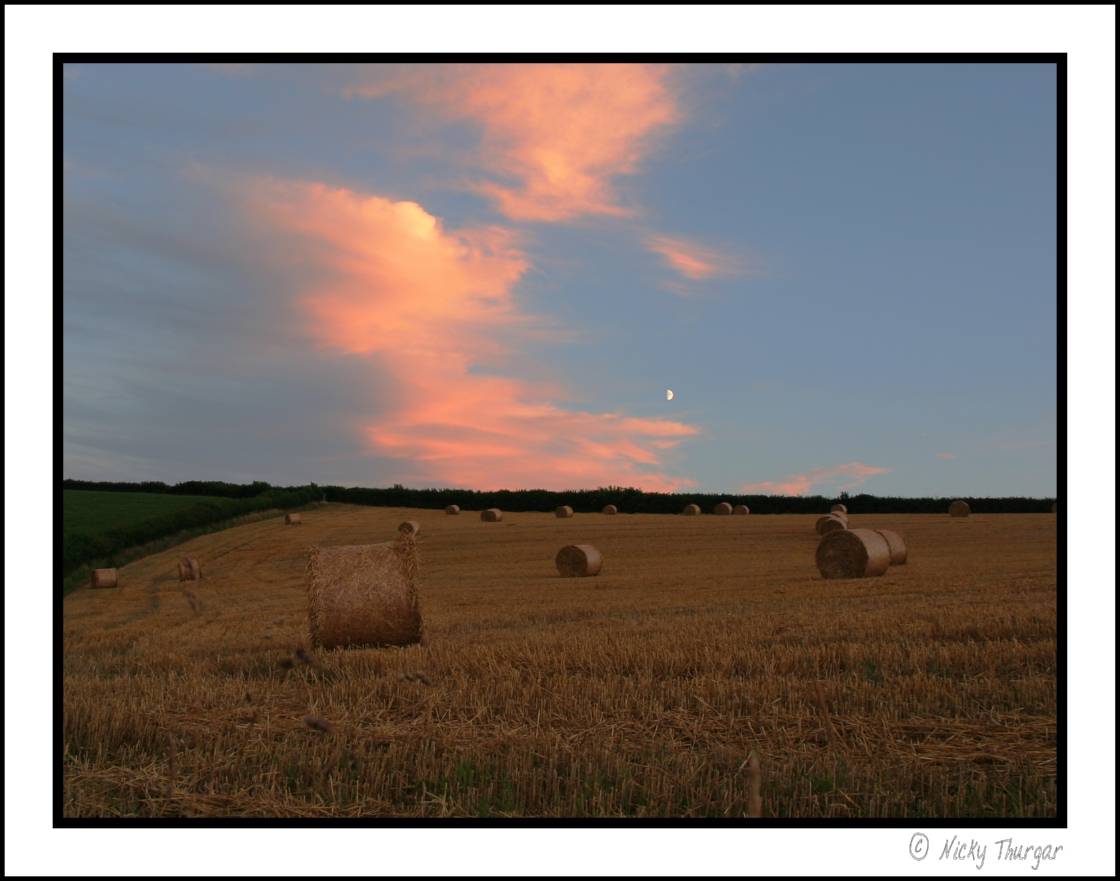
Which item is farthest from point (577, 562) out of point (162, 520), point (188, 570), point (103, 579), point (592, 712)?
point (162, 520)

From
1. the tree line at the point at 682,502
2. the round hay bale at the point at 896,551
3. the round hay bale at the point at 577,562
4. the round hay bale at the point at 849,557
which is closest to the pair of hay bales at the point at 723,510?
the tree line at the point at 682,502

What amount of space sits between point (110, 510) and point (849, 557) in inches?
1879

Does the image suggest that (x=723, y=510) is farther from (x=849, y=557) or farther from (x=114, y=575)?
(x=114, y=575)

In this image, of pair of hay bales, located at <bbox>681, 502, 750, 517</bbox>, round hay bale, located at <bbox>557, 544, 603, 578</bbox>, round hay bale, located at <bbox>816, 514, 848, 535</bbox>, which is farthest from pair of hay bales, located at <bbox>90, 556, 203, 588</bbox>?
pair of hay bales, located at <bbox>681, 502, 750, 517</bbox>

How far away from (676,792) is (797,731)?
184 centimetres

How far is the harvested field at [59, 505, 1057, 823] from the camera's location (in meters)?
5.66

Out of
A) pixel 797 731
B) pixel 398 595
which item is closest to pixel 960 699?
pixel 797 731

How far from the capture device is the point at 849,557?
81.6 feet

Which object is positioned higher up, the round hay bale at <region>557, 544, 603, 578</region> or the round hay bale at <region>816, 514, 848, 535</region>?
the round hay bale at <region>816, 514, 848, 535</region>

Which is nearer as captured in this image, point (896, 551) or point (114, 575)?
point (896, 551)

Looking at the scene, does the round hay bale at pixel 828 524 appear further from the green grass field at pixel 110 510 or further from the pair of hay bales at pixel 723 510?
the green grass field at pixel 110 510

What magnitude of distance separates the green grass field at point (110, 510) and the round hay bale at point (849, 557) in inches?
1180

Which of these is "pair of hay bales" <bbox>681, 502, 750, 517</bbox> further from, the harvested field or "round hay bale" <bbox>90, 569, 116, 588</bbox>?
the harvested field

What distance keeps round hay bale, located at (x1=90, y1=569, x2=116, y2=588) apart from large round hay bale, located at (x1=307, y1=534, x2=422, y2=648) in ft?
69.7
